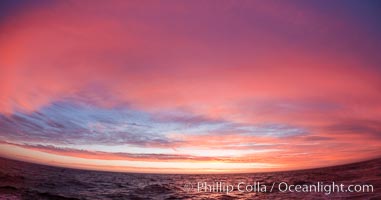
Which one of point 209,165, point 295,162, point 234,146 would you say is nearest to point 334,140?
point 295,162

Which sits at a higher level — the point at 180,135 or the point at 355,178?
the point at 180,135

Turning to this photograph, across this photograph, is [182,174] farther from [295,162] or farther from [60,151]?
[60,151]

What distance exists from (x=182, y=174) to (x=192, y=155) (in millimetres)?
327

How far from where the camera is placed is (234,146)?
442cm

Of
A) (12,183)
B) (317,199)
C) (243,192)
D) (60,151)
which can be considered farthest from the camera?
(12,183)

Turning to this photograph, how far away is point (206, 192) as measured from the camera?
4.06 m

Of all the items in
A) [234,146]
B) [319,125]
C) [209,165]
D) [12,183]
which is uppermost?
[319,125]

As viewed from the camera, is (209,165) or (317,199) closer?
(317,199)

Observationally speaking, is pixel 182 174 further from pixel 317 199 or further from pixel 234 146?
pixel 317 199

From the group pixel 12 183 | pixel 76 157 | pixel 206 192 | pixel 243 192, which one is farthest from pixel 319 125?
pixel 12 183

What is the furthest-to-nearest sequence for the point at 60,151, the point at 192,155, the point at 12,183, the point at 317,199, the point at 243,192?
the point at 12,183
the point at 60,151
the point at 192,155
the point at 243,192
the point at 317,199

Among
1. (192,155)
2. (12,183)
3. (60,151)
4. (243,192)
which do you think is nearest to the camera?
(243,192)

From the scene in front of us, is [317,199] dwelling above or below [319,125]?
below

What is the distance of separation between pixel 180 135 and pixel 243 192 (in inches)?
48.5
